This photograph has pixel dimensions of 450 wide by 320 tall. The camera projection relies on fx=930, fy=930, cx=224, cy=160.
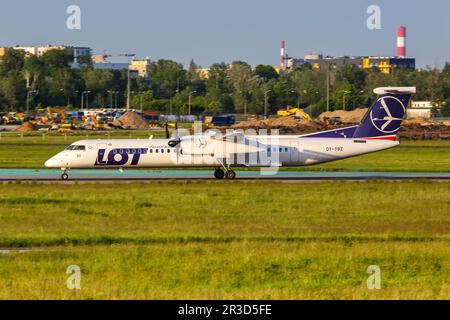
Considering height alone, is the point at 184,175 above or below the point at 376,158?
above

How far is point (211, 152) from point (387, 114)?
10.6 m

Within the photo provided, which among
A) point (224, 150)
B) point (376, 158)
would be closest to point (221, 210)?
point (224, 150)

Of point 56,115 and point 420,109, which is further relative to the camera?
point 420,109

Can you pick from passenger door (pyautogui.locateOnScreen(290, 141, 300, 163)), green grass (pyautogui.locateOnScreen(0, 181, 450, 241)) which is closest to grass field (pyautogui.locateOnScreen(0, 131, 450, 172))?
passenger door (pyautogui.locateOnScreen(290, 141, 300, 163))

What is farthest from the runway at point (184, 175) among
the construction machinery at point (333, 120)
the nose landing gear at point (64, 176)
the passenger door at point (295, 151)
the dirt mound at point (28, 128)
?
the dirt mound at point (28, 128)

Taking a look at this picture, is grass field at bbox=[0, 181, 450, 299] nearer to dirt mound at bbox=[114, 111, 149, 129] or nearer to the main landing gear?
the main landing gear

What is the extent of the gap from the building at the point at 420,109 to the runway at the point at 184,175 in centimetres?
11495

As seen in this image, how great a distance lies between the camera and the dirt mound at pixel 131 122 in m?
144

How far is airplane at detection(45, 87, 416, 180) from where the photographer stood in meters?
52.8

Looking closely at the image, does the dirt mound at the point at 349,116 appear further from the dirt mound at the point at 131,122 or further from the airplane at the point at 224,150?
the airplane at the point at 224,150

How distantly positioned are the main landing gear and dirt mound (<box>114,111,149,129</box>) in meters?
90.0

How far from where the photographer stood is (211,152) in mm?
53406

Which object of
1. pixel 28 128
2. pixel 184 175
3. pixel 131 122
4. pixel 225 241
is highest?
pixel 225 241

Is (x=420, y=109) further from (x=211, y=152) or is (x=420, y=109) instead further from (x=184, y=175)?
(x=211, y=152)
